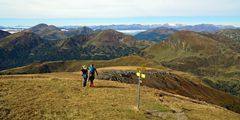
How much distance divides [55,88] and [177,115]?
45.9 ft

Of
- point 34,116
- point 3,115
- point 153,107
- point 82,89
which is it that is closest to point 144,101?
point 153,107

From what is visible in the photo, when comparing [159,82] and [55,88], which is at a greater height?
[55,88]

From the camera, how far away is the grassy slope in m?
27.0

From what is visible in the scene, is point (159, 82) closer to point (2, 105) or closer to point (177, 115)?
point (177, 115)

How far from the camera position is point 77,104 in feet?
98.6

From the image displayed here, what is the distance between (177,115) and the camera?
1248 inches

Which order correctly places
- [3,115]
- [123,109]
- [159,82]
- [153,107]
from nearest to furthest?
[3,115]
[123,109]
[153,107]
[159,82]

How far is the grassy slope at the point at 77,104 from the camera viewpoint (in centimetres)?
2698

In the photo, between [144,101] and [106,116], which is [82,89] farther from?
[106,116]

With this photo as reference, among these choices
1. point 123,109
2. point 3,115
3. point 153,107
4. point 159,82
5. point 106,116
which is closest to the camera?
point 3,115

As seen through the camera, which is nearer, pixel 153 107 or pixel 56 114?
pixel 56 114

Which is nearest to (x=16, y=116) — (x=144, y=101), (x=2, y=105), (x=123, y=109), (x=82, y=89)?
(x=2, y=105)

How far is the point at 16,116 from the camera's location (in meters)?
25.5

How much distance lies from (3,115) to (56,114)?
428cm
